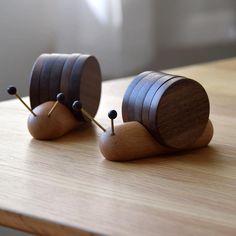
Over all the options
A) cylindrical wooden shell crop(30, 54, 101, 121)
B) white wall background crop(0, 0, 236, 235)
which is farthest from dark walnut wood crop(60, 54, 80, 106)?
white wall background crop(0, 0, 236, 235)

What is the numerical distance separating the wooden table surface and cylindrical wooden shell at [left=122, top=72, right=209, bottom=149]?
3cm

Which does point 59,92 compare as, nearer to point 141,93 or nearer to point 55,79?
point 55,79

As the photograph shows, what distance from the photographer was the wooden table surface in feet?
1.56

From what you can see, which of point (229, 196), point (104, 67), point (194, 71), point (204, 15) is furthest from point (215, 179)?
point (204, 15)

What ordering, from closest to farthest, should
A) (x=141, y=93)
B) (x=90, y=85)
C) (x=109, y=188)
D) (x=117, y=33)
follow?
(x=109, y=188)
(x=141, y=93)
(x=90, y=85)
(x=117, y=33)

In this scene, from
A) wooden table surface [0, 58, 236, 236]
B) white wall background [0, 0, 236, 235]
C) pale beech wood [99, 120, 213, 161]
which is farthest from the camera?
white wall background [0, 0, 236, 235]

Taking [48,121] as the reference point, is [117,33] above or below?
below

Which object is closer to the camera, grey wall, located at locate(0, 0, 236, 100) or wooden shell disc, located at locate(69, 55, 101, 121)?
wooden shell disc, located at locate(69, 55, 101, 121)

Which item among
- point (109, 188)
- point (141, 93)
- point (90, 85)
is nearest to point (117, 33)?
point (90, 85)

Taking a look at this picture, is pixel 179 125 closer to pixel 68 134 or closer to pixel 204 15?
pixel 68 134

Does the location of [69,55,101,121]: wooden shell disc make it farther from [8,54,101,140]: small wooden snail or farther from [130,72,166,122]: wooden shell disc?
[130,72,166,122]: wooden shell disc

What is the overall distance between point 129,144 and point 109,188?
0.09 m

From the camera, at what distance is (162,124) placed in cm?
64

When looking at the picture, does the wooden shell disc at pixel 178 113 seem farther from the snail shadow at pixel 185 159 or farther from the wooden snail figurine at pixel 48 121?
the wooden snail figurine at pixel 48 121
